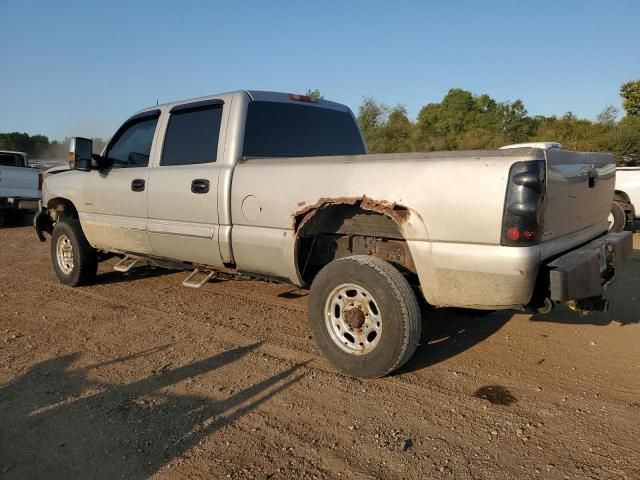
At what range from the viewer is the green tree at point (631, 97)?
84.9 ft

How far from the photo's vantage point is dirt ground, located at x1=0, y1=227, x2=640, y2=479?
2.63m

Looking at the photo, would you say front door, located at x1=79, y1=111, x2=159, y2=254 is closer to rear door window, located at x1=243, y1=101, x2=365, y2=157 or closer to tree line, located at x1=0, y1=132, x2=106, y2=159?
rear door window, located at x1=243, y1=101, x2=365, y2=157

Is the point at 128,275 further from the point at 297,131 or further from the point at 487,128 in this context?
the point at 487,128

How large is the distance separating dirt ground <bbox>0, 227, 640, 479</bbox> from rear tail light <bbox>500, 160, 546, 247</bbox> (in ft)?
3.55

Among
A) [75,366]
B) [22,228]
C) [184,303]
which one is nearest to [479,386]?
[75,366]

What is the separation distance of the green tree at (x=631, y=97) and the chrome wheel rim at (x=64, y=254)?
91.9 ft

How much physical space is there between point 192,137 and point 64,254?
2783 mm

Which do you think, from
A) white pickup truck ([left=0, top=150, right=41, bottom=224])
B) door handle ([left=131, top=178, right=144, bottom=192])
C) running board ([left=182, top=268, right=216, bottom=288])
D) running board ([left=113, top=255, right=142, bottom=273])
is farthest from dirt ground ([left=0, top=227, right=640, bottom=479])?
white pickup truck ([left=0, top=150, right=41, bottom=224])

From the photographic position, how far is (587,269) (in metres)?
3.14

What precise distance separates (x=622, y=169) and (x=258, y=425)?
9.58 meters

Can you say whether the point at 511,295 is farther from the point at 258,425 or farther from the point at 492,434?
the point at 258,425

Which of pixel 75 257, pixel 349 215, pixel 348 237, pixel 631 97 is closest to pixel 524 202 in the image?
pixel 349 215

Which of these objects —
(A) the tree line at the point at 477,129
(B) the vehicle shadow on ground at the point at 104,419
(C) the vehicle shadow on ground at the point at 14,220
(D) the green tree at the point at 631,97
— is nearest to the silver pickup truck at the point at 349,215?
(B) the vehicle shadow on ground at the point at 104,419

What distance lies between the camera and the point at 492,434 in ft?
9.37
